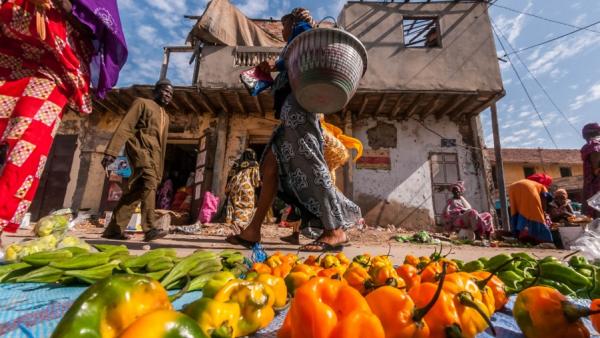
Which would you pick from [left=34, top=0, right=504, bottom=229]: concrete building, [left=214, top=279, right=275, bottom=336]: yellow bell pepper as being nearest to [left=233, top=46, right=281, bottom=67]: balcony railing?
[left=34, top=0, right=504, bottom=229]: concrete building

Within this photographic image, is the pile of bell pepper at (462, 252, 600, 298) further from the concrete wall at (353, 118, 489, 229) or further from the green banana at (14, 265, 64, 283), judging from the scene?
the concrete wall at (353, 118, 489, 229)

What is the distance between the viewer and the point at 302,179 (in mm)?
2510

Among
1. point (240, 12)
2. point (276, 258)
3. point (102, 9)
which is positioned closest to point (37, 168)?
point (102, 9)

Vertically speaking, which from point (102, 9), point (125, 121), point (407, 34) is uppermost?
point (407, 34)

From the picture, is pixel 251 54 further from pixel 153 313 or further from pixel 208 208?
pixel 153 313

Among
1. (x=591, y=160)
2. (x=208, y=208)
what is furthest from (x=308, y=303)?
(x=208, y=208)

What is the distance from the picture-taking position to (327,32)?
224 centimetres

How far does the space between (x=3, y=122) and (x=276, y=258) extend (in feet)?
7.05

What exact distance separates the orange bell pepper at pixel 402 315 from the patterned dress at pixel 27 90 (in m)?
2.43

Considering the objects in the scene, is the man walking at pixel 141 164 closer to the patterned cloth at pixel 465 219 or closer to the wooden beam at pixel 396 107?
the patterned cloth at pixel 465 219

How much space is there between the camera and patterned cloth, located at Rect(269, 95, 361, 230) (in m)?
2.46

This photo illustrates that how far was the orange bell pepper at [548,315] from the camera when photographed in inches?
30.8

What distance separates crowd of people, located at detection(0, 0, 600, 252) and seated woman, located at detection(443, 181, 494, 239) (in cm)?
420

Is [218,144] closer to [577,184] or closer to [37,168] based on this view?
[37,168]
